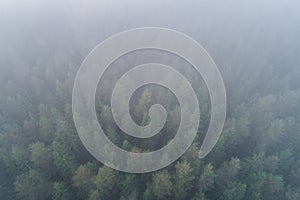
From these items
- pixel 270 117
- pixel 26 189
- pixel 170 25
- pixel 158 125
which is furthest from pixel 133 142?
pixel 170 25

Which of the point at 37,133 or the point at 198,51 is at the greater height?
the point at 198,51

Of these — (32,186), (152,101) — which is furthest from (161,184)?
(32,186)

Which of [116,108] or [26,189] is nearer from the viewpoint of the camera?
[26,189]

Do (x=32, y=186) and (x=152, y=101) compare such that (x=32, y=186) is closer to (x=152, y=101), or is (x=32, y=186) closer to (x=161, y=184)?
(x=161, y=184)

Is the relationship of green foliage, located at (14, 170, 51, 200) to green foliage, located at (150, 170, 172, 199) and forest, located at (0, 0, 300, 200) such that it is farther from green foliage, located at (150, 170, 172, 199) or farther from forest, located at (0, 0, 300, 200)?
green foliage, located at (150, 170, 172, 199)

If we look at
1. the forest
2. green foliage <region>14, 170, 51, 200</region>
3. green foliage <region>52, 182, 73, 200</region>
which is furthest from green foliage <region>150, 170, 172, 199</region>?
green foliage <region>14, 170, 51, 200</region>

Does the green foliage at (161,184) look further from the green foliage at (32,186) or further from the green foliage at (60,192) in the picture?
the green foliage at (32,186)

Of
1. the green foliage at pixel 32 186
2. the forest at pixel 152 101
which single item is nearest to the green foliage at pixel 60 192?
the forest at pixel 152 101

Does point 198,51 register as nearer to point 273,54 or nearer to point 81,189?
point 273,54
